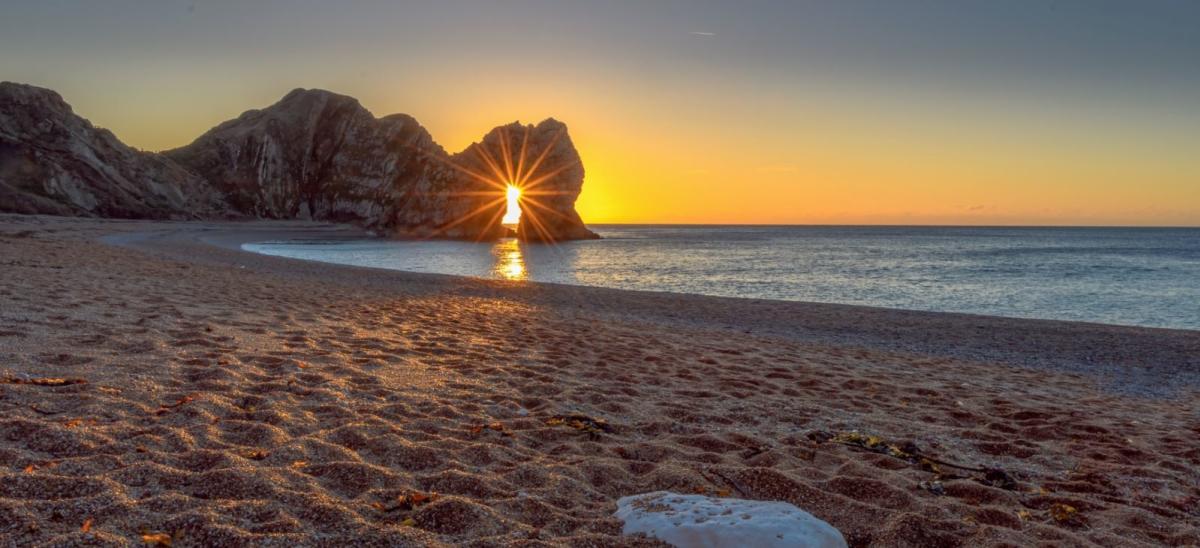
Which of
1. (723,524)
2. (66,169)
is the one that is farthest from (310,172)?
(723,524)

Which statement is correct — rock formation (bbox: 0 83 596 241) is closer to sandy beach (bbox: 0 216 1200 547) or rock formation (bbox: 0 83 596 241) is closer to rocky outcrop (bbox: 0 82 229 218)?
rocky outcrop (bbox: 0 82 229 218)

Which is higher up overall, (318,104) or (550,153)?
(318,104)

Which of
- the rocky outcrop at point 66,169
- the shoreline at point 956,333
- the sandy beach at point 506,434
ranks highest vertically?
the rocky outcrop at point 66,169

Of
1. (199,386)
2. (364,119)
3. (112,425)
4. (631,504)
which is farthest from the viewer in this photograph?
(364,119)

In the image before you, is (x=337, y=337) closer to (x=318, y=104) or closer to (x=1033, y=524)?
(x=1033, y=524)

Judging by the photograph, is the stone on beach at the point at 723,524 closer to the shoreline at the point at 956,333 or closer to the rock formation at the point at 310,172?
the shoreline at the point at 956,333

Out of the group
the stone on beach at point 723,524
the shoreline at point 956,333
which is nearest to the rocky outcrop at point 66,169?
the shoreline at point 956,333

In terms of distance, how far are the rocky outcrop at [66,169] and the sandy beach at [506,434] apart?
254 ft

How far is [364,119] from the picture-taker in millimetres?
140750

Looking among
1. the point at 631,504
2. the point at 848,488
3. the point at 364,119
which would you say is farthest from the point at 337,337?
the point at 364,119

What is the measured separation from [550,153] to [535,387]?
83.7m

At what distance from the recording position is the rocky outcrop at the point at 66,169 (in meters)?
72.4

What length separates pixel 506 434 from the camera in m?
5.38

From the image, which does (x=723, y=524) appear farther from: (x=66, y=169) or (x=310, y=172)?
(x=310, y=172)
